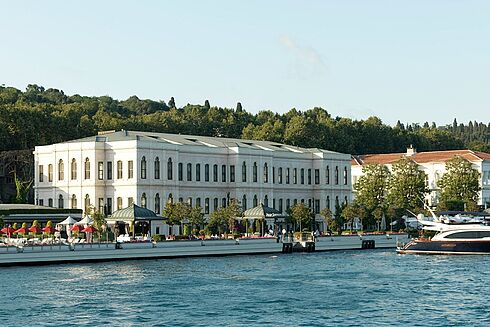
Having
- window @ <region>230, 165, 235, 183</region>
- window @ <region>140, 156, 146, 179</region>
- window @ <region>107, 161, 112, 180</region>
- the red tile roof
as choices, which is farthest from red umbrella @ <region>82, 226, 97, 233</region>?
the red tile roof

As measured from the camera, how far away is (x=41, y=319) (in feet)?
164

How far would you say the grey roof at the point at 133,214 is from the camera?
98.2 metres

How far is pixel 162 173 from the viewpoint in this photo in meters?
110

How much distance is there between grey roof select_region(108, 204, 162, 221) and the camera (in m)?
98.2

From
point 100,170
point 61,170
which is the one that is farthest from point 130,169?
point 61,170

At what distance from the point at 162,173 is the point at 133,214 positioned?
1245 centimetres

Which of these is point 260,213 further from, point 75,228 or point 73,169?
point 75,228

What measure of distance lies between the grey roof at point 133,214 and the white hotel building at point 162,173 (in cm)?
783

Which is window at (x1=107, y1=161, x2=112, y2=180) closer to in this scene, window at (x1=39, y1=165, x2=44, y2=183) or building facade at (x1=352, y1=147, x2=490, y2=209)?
window at (x1=39, y1=165, x2=44, y2=183)

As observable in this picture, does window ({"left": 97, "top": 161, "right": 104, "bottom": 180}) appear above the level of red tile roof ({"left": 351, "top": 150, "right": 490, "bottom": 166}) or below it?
below

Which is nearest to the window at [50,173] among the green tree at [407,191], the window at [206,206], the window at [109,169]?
the window at [109,169]

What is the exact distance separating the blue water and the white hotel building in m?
22.7

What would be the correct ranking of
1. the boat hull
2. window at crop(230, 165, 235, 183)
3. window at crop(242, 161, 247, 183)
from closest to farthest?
the boat hull < window at crop(230, 165, 235, 183) < window at crop(242, 161, 247, 183)

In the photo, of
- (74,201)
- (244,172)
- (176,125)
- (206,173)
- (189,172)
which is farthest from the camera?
(176,125)
